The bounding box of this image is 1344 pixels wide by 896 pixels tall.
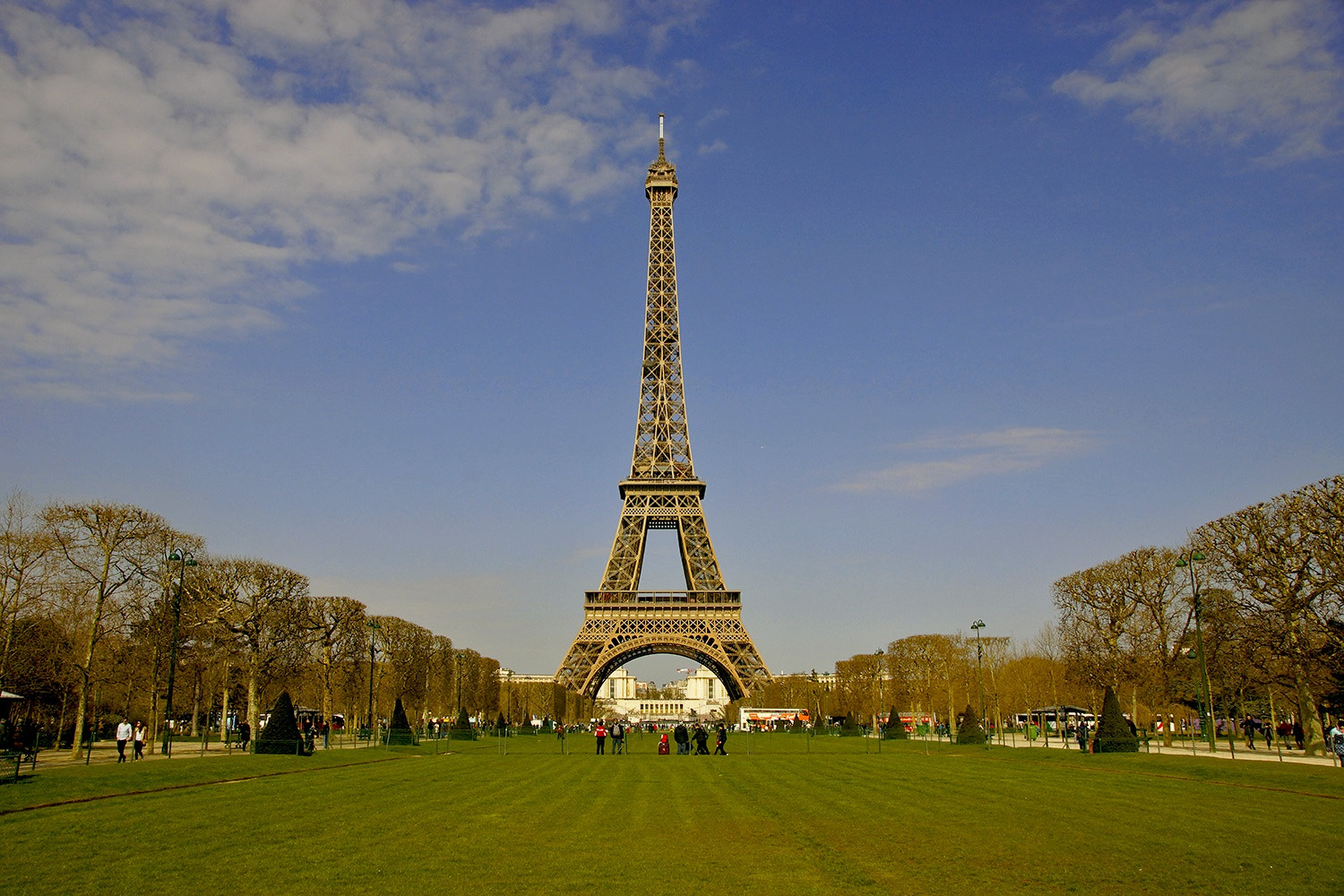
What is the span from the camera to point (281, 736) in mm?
40250

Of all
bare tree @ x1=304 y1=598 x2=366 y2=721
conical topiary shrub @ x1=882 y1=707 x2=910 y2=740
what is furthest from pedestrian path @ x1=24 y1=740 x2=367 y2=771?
conical topiary shrub @ x1=882 y1=707 x2=910 y2=740

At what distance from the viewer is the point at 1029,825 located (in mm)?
18750

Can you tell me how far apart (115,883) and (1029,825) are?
15.2 meters

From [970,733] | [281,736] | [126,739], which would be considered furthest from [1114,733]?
[126,739]

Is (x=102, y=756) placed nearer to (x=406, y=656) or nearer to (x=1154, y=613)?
(x=406, y=656)

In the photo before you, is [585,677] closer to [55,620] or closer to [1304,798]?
[55,620]

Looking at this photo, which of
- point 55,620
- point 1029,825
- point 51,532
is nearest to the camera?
point 1029,825

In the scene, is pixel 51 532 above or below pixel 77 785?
above

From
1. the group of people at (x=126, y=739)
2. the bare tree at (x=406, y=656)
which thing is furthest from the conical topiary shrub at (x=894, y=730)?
the group of people at (x=126, y=739)

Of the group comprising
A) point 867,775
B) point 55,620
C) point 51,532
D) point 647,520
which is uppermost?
point 647,520

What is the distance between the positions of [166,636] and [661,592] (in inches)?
1757

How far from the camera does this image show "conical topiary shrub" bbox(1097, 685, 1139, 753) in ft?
135

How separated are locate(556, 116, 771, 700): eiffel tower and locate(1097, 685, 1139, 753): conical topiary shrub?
4412 cm

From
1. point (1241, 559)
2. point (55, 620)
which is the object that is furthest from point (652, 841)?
point (55, 620)
